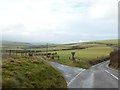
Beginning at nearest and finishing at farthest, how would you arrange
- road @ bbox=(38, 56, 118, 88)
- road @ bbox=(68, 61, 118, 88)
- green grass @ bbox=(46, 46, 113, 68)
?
road @ bbox=(68, 61, 118, 88), road @ bbox=(38, 56, 118, 88), green grass @ bbox=(46, 46, 113, 68)

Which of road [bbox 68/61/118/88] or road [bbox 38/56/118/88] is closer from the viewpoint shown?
road [bbox 68/61/118/88]

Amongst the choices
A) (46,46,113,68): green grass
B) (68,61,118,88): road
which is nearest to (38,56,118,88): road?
(68,61,118,88): road

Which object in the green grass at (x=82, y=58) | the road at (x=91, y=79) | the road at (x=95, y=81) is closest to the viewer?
the road at (x=95, y=81)

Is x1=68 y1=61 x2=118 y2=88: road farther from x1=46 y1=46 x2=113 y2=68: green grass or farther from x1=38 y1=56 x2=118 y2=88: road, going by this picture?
x1=46 y1=46 x2=113 y2=68: green grass

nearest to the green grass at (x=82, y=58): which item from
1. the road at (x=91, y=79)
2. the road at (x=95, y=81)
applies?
the road at (x=91, y=79)

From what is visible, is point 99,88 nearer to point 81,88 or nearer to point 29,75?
point 81,88

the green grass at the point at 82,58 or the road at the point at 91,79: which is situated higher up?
the road at the point at 91,79

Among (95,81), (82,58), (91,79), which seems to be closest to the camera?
(95,81)

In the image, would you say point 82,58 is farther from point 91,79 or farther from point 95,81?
point 95,81

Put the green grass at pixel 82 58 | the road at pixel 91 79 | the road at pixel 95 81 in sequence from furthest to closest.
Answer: the green grass at pixel 82 58, the road at pixel 91 79, the road at pixel 95 81

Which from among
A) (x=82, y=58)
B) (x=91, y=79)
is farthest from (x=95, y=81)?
(x=82, y=58)

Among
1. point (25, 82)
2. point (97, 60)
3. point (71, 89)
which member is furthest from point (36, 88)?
point (97, 60)

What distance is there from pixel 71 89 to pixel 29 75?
392 cm

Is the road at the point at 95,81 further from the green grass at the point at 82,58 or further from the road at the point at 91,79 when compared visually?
the green grass at the point at 82,58
